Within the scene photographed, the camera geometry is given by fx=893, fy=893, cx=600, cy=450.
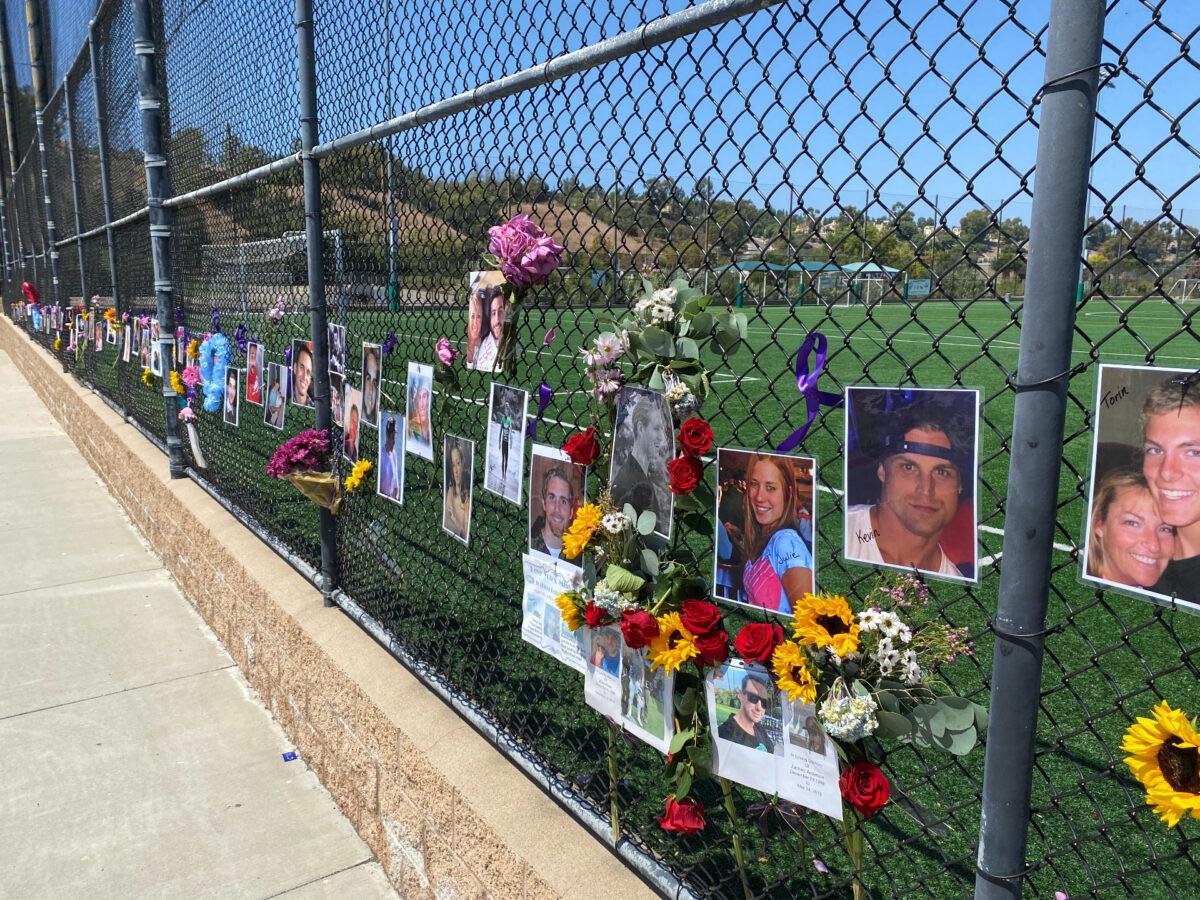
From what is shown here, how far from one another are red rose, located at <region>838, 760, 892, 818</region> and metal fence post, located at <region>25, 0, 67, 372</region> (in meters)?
12.2

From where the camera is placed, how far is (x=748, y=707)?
1589mm

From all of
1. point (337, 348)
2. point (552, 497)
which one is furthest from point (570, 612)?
point (337, 348)

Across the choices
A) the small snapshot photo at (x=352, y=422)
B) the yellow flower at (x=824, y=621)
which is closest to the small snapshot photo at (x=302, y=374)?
the small snapshot photo at (x=352, y=422)

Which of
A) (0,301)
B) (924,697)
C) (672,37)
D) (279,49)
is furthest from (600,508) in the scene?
(0,301)

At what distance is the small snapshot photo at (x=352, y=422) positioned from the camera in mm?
3133

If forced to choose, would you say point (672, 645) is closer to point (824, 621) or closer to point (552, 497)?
point (824, 621)

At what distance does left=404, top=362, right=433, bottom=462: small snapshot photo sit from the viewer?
2592 mm

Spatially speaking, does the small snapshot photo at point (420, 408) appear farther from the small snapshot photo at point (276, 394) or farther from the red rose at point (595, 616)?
the small snapshot photo at point (276, 394)

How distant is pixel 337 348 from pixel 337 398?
0.63 feet

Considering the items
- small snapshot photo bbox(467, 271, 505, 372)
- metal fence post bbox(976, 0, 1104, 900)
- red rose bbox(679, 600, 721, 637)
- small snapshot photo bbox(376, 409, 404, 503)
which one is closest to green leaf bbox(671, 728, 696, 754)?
red rose bbox(679, 600, 721, 637)

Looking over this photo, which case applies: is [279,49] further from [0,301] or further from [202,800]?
[0,301]

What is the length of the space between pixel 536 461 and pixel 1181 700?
2.99 meters

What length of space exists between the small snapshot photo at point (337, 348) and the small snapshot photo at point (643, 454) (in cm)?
172

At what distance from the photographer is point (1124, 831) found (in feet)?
8.90
